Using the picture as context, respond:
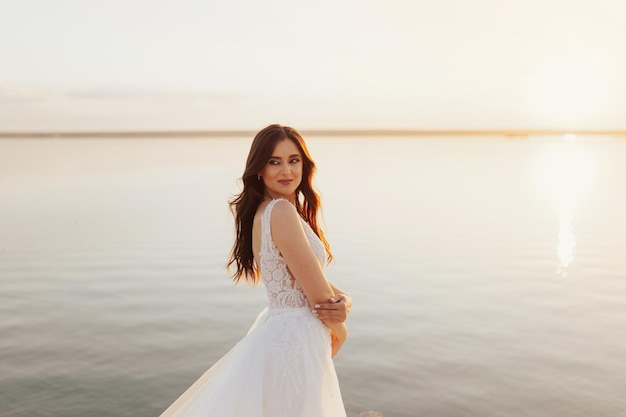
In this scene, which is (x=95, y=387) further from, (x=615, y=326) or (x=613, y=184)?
(x=613, y=184)

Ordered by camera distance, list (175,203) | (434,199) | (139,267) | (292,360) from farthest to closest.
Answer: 1. (434,199)
2. (175,203)
3. (139,267)
4. (292,360)

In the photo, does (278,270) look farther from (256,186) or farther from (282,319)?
(256,186)

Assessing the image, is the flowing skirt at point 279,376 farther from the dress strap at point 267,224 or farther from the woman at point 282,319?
the dress strap at point 267,224

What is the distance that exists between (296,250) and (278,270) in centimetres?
21

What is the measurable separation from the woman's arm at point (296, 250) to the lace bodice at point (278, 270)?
4 centimetres

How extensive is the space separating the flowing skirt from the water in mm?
4492

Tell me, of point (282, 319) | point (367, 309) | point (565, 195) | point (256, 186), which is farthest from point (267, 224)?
point (565, 195)

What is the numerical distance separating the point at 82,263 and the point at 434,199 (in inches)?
691

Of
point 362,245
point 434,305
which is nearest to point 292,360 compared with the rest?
point 434,305

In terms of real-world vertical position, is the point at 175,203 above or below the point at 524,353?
above

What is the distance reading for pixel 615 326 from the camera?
34.9 ft

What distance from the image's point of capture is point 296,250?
10.7 ft

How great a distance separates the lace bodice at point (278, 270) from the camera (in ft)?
11.0

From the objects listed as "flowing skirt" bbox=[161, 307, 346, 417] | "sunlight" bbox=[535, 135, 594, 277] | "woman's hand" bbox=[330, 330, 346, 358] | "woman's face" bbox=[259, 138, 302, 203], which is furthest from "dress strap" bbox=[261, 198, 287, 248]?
"sunlight" bbox=[535, 135, 594, 277]
